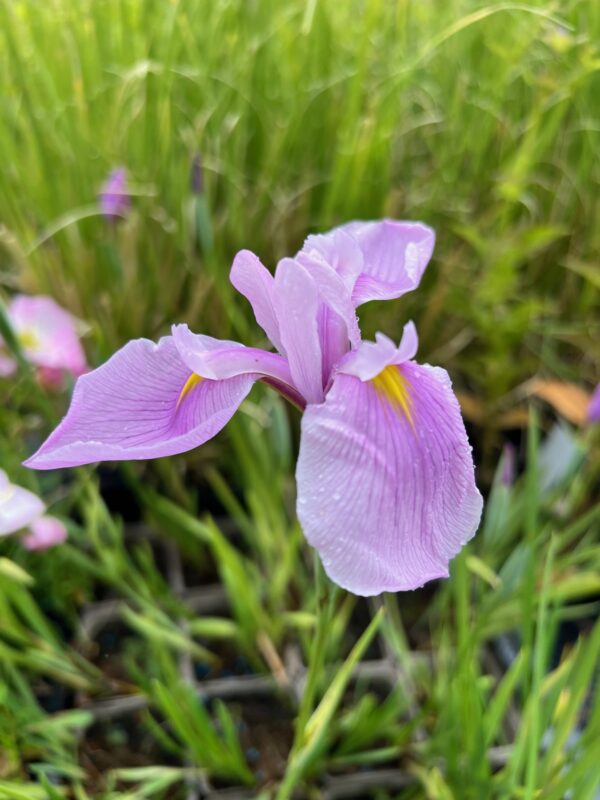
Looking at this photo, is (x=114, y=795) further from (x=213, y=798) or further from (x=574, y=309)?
(x=574, y=309)

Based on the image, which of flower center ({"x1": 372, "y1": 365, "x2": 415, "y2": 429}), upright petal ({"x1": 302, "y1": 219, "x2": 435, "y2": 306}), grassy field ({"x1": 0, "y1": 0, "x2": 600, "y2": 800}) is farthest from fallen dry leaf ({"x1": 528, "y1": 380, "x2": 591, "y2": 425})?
flower center ({"x1": 372, "y1": 365, "x2": 415, "y2": 429})

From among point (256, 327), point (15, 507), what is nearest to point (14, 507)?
point (15, 507)

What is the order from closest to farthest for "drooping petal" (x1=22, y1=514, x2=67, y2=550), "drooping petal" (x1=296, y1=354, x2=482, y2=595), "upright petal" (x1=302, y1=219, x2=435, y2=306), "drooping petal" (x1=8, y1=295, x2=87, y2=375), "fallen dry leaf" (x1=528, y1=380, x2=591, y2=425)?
1. "drooping petal" (x1=296, y1=354, x2=482, y2=595)
2. "upright petal" (x1=302, y1=219, x2=435, y2=306)
3. "drooping petal" (x1=22, y1=514, x2=67, y2=550)
4. "drooping petal" (x1=8, y1=295, x2=87, y2=375)
5. "fallen dry leaf" (x1=528, y1=380, x2=591, y2=425)

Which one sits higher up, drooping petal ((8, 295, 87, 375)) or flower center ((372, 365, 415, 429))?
flower center ((372, 365, 415, 429))

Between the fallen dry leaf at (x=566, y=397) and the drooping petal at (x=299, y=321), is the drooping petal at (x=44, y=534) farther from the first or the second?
the fallen dry leaf at (x=566, y=397)

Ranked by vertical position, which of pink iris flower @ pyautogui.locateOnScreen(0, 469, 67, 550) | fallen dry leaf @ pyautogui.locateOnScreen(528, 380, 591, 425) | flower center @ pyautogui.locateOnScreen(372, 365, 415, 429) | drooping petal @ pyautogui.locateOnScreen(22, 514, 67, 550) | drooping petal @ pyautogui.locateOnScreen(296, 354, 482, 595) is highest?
flower center @ pyautogui.locateOnScreen(372, 365, 415, 429)

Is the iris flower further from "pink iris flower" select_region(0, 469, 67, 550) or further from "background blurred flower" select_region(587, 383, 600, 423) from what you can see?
"background blurred flower" select_region(587, 383, 600, 423)
